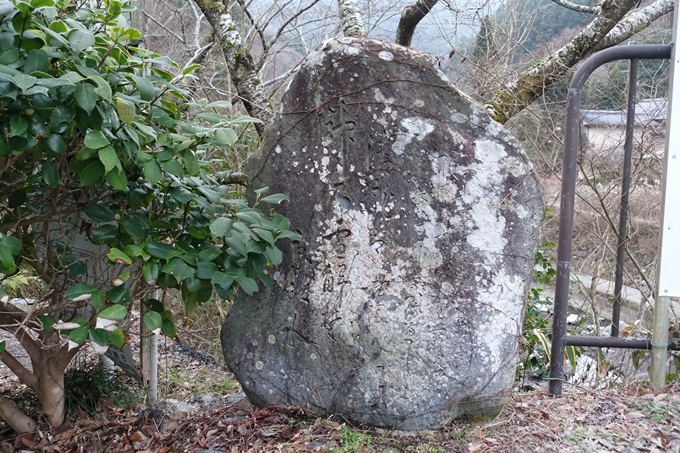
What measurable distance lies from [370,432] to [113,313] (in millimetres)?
1255

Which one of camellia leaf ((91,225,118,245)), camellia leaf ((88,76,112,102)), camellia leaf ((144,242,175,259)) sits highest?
camellia leaf ((88,76,112,102))

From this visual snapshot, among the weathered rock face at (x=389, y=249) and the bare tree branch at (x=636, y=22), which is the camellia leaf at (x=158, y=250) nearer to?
the weathered rock face at (x=389, y=249)

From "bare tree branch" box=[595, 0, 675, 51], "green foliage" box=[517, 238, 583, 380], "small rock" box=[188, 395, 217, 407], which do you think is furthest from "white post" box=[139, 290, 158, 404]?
"bare tree branch" box=[595, 0, 675, 51]

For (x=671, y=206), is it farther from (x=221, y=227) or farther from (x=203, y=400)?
(x=203, y=400)

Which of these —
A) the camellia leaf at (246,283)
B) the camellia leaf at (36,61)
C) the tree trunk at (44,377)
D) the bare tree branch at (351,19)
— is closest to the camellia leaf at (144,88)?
the camellia leaf at (36,61)

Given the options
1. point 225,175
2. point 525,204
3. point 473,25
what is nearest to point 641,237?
point 473,25

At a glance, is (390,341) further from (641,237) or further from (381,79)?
(641,237)

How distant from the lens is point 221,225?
214cm

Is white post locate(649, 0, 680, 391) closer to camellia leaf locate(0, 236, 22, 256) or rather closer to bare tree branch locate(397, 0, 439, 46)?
bare tree branch locate(397, 0, 439, 46)

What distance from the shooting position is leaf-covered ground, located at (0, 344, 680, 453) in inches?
93.8

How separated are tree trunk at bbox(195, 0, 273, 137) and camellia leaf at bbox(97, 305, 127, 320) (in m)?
2.16

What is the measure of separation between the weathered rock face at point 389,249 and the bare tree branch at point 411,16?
5.57ft

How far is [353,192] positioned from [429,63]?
2.35 feet

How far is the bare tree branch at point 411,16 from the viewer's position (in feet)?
13.3
